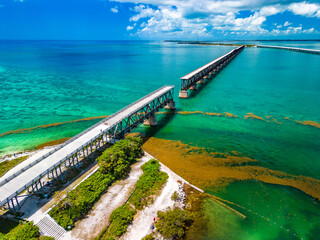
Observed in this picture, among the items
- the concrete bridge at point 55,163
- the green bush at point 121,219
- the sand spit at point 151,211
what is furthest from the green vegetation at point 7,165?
the sand spit at point 151,211

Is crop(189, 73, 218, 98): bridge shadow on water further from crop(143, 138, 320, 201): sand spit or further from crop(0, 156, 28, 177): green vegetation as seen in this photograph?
crop(0, 156, 28, 177): green vegetation

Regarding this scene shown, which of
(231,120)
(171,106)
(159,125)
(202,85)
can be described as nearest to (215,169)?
(159,125)

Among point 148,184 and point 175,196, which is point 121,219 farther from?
point 175,196

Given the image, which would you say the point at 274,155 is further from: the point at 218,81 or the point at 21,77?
the point at 21,77

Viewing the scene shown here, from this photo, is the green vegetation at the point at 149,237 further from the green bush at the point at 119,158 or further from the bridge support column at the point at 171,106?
the bridge support column at the point at 171,106

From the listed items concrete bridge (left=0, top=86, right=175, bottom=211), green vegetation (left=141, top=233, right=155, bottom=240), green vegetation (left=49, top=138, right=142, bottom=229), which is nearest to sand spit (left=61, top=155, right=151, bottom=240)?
green vegetation (left=49, top=138, right=142, bottom=229)

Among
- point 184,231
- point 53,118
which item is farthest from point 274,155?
point 53,118
